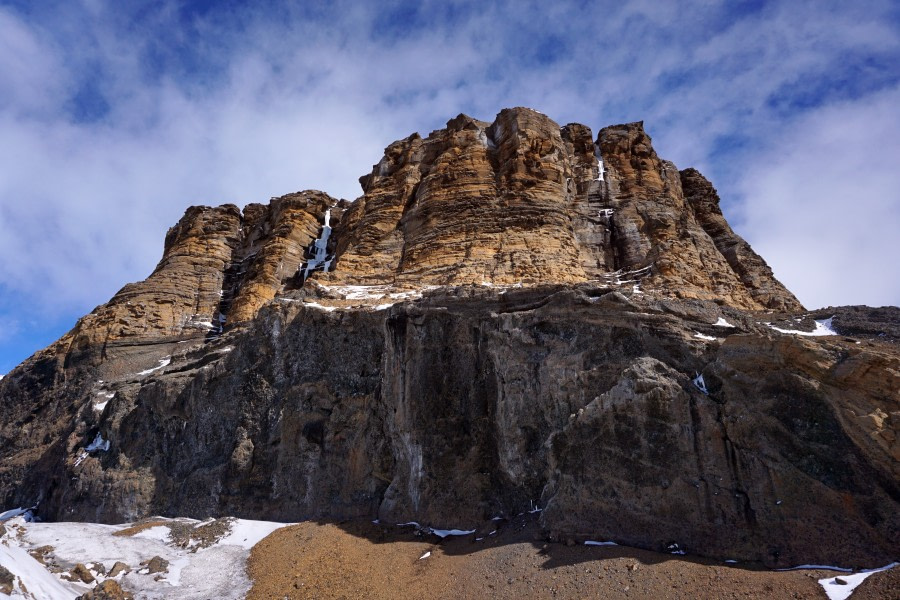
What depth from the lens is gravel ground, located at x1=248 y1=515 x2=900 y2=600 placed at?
36.8 feet

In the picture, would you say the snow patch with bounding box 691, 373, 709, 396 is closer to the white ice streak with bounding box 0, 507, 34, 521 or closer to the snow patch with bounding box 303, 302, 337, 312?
the snow patch with bounding box 303, 302, 337, 312

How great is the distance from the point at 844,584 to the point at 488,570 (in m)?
8.23

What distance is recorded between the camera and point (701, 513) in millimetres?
13047

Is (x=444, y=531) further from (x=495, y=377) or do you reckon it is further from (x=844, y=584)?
(x=844, y=584)

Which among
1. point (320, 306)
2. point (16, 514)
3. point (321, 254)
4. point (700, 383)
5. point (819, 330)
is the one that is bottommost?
point (16, 514)

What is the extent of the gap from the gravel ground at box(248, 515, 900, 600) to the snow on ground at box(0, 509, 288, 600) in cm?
94

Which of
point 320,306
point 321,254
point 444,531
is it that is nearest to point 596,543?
point 444,531

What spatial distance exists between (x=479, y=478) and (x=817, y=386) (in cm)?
1071

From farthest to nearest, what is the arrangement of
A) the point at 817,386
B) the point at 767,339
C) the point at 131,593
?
the point at 131,593, the point at 767,339, the point at 817,386

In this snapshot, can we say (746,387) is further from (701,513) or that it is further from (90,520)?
(90,520)

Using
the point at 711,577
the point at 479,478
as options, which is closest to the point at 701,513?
the point at 711,577

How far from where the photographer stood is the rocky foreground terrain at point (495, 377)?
41.8 ft

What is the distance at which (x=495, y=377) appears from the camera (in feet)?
64.8

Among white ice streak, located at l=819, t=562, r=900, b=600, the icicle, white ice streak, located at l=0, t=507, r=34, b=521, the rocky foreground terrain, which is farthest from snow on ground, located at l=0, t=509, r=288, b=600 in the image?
the icicle
